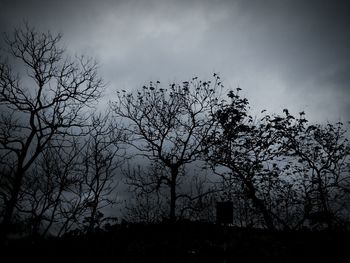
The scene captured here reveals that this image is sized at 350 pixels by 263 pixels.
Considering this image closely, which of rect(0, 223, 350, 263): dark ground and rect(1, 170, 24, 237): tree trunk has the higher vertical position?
rect(1, 170, 24, 237): tree trunk

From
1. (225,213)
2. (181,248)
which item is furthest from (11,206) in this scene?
(225,213)

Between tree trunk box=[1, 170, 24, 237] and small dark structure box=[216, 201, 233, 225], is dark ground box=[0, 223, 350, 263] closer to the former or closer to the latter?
small dark structure box=[216, 201, 233, 225]

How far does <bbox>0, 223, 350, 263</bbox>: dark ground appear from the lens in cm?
570

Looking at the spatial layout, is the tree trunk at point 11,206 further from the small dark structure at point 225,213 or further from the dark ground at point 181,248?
the small dark structure at point 225,213

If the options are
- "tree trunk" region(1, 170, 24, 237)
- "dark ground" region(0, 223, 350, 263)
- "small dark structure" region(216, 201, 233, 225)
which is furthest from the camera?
"tree trunk" region(1, 170, 24, 237)

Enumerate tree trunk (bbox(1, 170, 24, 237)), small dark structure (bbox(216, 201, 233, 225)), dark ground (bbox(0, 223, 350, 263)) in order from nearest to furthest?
dark ground (bbox(0, 223, 350, 263)), small dark structure (bbox(216, 201, 233, 225)), tree trunk (bbox(1, 170, 24, 237))

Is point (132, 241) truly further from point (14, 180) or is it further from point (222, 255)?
point (14, 180)

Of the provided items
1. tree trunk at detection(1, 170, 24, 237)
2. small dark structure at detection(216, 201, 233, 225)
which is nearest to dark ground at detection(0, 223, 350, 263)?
small dark structure at detection(216, 201, 233, 225)

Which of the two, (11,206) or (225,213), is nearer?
(225,213)

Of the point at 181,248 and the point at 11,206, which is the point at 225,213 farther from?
the point at 11,206

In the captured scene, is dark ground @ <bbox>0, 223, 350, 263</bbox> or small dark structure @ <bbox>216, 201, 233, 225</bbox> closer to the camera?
dark ground @ <bbox>0, 223, 350, 263</bbox>

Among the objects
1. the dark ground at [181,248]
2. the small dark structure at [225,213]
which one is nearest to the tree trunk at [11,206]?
the dark ground at [181,248]

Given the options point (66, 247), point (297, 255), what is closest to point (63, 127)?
point (66, 247)

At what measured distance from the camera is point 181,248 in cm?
659
